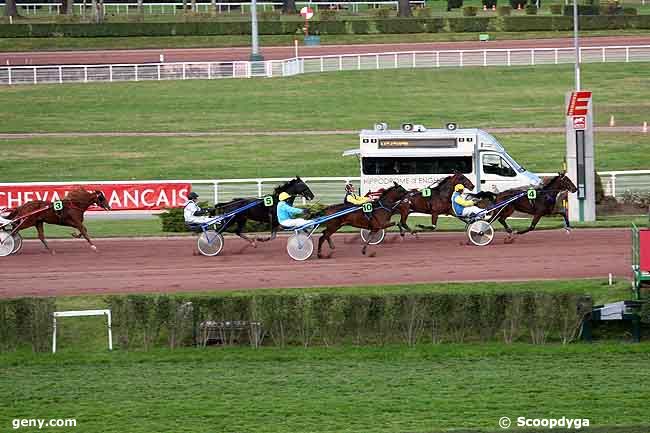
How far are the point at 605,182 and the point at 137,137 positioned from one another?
16876mm

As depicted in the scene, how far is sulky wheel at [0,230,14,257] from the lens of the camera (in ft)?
74.0

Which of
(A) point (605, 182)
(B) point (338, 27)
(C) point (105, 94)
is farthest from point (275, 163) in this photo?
(B) point (338, 27)

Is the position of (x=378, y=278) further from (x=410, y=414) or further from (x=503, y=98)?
(x=503, y=98)

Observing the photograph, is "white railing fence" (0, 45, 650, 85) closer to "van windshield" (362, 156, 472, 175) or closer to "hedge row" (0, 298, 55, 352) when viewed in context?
"van windshield" (362, 156, 472, 175)

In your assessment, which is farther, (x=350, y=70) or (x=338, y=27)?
(x=338, y=27)

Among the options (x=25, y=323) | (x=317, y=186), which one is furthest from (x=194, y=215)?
(x=317, y=186)

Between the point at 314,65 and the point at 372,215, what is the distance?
32002mm

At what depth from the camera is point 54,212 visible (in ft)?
74.0

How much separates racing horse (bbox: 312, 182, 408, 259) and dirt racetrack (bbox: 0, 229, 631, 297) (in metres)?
0.50

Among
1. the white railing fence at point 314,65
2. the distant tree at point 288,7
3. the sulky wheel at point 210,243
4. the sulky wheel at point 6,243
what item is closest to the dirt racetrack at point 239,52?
the white railing fence at point 314,65

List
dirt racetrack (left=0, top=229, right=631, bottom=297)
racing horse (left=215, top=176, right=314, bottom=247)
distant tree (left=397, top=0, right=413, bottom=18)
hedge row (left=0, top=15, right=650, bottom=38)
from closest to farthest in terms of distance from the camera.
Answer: dirt racetrack (left=0, top=229, right=631, bottom=297) → racing horse (left=215, top=176, right=314, bottom=247) → hedge row (left=0, top=15, right=650, bottom=38) → distant tree (left=397, top=0, right=413, bottom=18)

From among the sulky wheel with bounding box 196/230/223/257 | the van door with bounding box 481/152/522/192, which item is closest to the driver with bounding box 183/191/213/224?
the sulky wheel with bounding box 196/230/223/257

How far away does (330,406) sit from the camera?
1377 centimetres

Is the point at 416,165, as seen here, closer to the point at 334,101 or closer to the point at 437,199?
the point at 437,199
